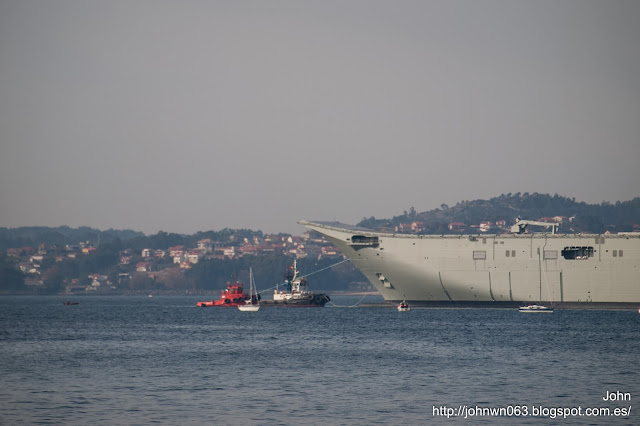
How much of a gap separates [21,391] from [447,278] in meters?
60.5

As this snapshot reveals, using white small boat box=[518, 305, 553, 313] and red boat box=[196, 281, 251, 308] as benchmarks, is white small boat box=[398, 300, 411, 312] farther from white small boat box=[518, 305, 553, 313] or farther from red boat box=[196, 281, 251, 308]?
red boat box=[196, 281, 251, 308]

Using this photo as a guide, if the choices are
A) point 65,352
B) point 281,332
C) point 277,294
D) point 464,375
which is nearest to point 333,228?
point 277,294

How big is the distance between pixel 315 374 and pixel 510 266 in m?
52.4

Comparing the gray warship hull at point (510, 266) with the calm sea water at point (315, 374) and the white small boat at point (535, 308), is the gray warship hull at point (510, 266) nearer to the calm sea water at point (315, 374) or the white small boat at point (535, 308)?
the white small boat at point (535, 308)

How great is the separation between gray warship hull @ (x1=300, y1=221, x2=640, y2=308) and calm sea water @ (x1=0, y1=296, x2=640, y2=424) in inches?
731

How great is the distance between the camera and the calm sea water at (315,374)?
3008 centimetres

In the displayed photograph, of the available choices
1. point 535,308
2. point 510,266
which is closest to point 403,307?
point 510,266

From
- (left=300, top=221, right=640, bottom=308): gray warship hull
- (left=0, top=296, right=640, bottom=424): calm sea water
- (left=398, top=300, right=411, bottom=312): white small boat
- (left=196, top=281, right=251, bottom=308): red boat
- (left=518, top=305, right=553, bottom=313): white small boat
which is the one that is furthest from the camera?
(left=196, top=281, right=251, bottom=308): red boat

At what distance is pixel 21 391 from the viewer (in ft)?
114

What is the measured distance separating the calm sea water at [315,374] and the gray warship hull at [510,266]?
18.6 m

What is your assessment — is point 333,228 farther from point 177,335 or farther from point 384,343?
point 384,343

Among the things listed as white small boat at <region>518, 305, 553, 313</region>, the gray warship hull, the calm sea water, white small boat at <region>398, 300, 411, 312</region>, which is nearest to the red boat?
the gray warship hull

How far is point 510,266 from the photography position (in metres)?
88.8

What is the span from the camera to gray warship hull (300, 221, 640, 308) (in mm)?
87188
